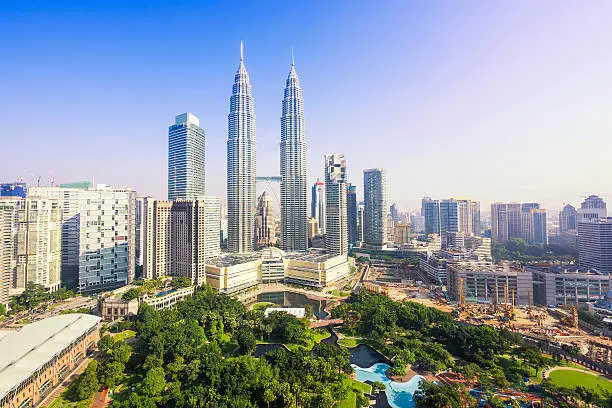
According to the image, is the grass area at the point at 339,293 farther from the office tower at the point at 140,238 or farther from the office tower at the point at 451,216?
the office tower at the point at 451,216

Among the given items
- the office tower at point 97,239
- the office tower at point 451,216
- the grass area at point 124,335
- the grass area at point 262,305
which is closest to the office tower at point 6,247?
the office tower at point 97,239

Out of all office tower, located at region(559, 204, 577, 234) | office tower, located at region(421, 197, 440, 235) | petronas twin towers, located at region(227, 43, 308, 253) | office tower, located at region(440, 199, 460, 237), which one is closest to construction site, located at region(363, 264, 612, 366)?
petronas twin towers, located at region(227, 43, 308, 253)

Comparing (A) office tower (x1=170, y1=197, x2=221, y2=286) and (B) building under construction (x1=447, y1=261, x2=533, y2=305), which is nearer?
(B) building under construction (x1=447, y1=261, x2=533, y2=305)

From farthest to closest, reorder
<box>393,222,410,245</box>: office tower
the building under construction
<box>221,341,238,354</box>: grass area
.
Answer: <box>393,222,410,245</box>: office tower → the building under construction → <box>221,341,238,354</box>: grass area

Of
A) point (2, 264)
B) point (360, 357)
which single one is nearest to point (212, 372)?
point (360, 357)

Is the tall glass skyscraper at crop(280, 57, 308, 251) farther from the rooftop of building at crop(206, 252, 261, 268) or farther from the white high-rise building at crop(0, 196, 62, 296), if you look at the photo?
the white high-rise building at crop(0, 196, 62, 296)

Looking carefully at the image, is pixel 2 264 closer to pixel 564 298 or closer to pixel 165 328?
pixel 165 328

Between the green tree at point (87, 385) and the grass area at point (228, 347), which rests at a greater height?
the green tree at point (87, 385)
